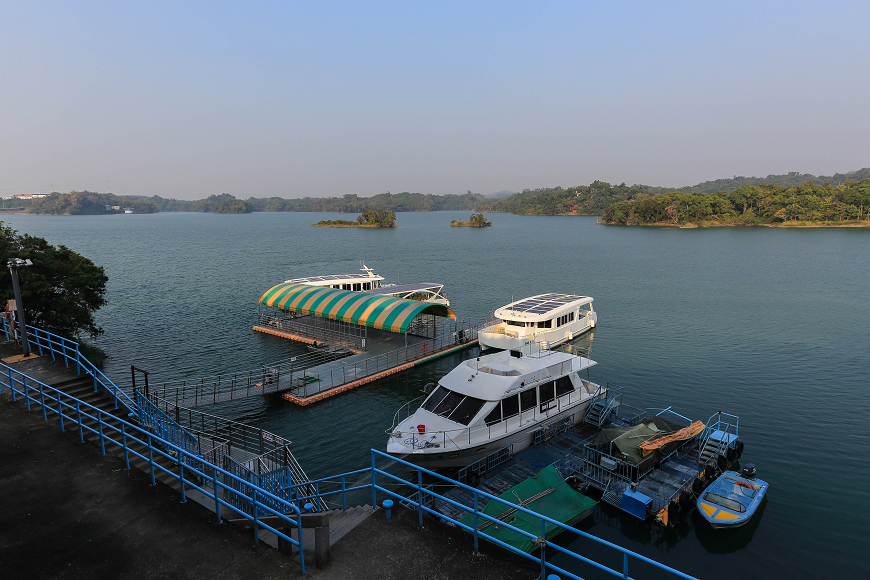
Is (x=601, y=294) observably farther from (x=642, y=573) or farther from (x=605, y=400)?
(x=642, y=573)

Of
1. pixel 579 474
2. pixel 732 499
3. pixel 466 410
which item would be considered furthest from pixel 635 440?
pixel 466 410

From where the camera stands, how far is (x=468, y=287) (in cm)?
6912

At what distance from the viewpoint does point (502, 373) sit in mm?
22828

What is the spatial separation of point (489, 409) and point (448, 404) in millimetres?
1944

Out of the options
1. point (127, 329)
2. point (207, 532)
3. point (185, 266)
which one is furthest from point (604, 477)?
point (185, 266)

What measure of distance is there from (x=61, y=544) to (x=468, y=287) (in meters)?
61.2

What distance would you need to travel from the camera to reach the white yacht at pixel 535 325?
126 ft

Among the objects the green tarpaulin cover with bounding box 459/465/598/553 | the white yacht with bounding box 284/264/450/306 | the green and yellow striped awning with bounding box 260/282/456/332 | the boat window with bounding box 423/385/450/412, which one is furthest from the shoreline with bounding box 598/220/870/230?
the green tarpaulin cover with bounding box 459/465/598/553

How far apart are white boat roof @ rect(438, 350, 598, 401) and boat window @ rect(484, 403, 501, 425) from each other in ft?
1.45

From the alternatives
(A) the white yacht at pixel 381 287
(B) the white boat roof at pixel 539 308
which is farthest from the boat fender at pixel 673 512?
(A) the white yacht at pixel 381 287

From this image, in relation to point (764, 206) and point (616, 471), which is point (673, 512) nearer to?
point (616, 471)

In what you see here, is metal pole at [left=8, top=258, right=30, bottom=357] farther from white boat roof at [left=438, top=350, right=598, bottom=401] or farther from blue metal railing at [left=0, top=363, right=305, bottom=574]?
white boat roof at [left=438, top=350, right=598, bottom=401]

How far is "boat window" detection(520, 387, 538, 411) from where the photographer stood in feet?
73.6

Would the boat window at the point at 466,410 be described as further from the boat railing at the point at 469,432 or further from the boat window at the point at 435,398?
the boat window at the point at 435,398
